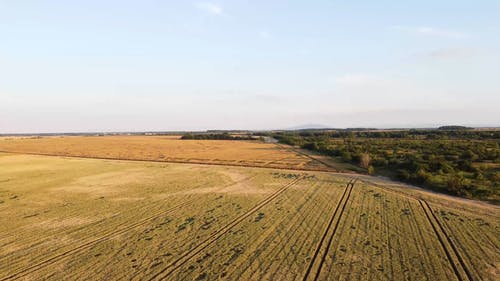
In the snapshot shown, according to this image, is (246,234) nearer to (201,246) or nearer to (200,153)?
(201,246)

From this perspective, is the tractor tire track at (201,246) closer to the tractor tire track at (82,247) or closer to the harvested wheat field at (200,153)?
the tractor tire track at (82,247)

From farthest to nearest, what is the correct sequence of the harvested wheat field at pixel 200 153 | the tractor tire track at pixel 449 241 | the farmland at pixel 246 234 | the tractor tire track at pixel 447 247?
the harvested wheat field at pixel 200 153, the farmland at pixel 246 234, the tractor tire track at pixel 449 241, the tractor tire track at pixel 447 247

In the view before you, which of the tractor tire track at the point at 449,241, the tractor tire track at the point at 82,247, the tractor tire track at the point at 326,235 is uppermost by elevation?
the tractor tire track at the point at 82,247

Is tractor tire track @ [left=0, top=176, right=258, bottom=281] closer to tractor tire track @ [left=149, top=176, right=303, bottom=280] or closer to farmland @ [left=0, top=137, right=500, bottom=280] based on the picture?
farmland @ [left=0, top=137, right=500, bottom=280]

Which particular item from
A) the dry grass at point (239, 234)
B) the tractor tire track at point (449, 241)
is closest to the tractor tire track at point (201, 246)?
the dry grass at point (239, 234)

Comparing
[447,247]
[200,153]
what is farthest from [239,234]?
[200,153]
